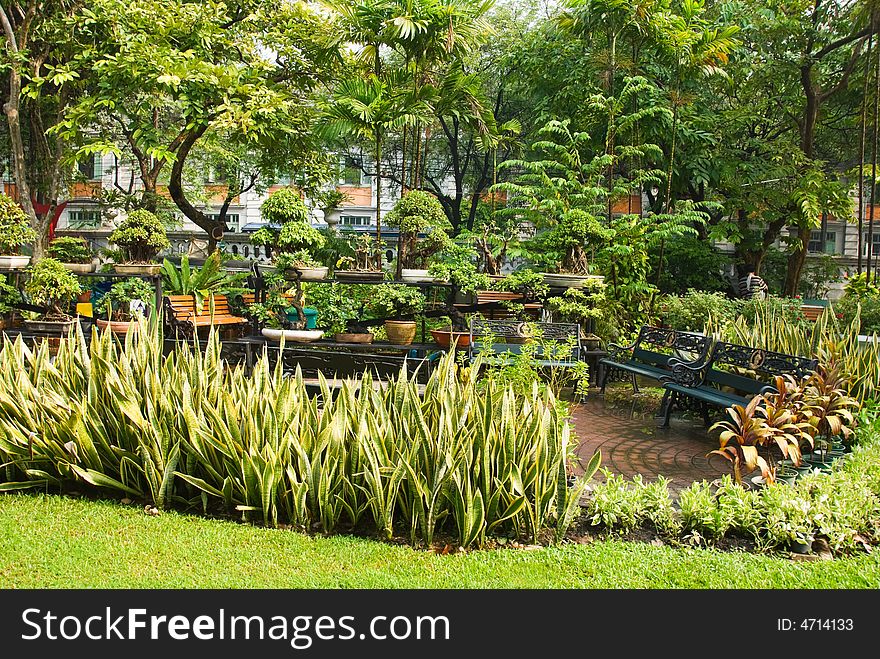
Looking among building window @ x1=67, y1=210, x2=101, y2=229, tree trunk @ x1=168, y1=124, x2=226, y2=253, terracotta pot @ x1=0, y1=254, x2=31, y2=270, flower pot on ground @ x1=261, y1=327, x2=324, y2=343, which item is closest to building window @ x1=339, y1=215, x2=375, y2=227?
building window @ x1=67, y1=210, x2=101, y2=229

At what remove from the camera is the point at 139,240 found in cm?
788

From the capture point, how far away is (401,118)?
1064cm

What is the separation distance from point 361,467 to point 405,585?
710mm

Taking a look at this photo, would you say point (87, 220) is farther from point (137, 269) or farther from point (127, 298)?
point (137, 269)

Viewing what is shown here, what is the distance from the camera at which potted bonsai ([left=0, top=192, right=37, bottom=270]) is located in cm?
785

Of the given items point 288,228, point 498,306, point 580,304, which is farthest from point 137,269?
point 580,304

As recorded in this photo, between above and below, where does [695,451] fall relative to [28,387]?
below

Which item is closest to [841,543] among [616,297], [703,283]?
[616,297]

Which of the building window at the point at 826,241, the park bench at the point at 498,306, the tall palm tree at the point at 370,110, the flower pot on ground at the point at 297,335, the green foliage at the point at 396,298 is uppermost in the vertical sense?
the tall palm tree at the point at 370,110

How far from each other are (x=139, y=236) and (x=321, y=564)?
18.4 ft

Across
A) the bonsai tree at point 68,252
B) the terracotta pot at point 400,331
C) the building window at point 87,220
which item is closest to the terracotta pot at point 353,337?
the terracotta pot at point 400,331

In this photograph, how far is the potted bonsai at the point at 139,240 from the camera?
25.5ft

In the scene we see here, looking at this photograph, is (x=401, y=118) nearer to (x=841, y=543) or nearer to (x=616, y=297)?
(x=616, y=297)

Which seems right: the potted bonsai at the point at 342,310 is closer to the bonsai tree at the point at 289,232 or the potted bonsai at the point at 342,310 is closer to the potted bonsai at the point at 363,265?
the potted bonsai at the point at 363,265
